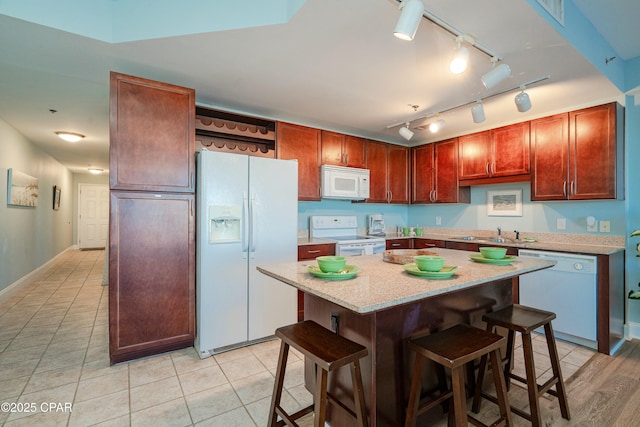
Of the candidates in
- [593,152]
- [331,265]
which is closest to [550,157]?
[593,152]

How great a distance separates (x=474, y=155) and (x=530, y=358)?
111 inches

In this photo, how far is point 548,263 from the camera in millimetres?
1880

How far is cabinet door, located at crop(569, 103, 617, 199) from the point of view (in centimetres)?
277

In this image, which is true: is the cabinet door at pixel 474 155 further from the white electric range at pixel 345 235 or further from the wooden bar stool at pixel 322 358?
the wooden bar stool at pixel 322 358

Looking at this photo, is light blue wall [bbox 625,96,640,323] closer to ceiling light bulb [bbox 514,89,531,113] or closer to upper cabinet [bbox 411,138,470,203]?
ceiling light bulb [bbox 514,89,531,113]

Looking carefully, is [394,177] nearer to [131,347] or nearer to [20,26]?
[131,347]

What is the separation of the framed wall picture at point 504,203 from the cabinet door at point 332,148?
1973 mm

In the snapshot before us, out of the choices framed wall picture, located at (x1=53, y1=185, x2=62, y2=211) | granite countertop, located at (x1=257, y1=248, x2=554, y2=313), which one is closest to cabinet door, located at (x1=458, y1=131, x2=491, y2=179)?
granite countertop, located at (x1=257, y1=248, x2=554, y2=313)

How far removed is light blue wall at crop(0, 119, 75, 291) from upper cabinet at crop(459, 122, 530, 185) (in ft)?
19.5

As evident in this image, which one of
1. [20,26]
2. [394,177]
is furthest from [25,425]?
[394,177]

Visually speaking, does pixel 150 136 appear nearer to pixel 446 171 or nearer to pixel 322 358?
pixel 322 358

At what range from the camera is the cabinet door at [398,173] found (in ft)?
14.6

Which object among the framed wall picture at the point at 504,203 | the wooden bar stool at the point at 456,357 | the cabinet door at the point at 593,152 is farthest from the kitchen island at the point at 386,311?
the framed wall picture at the point at 504,203

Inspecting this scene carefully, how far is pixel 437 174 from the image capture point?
4.30m
